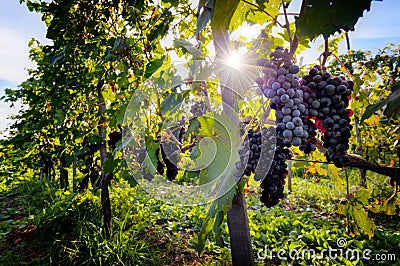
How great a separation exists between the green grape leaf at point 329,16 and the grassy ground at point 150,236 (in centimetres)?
246

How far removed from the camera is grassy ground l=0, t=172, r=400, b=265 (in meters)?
2.75

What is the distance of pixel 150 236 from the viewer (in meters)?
3.14

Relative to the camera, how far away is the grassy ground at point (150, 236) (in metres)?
2.75

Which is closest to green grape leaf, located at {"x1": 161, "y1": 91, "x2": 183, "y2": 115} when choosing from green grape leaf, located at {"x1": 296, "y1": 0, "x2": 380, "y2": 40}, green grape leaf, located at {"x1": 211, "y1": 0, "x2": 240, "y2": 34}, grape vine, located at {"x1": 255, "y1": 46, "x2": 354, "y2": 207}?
grape vine, located at {"x1": 255, "y1": 46, "x2": 354, "y2": 207}

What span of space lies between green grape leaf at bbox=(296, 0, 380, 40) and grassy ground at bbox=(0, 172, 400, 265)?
96.7 inches

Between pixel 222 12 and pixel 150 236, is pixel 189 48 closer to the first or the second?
pixel 222 12

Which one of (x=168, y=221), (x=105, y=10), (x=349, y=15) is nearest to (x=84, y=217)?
(x=168, y=221)

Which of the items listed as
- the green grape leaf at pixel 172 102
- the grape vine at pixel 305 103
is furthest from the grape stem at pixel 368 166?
the green grape leaf at pixel 172 102

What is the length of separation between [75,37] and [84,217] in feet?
6.77

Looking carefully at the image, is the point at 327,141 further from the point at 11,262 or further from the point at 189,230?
the point at 11,262

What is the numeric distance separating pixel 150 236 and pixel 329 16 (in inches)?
122

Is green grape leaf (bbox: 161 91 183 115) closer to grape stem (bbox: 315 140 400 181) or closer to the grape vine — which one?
the grape vine

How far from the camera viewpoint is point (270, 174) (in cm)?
101

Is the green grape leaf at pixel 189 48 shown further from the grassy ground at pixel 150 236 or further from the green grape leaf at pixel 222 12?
the grassy ground at pixel 150 236
